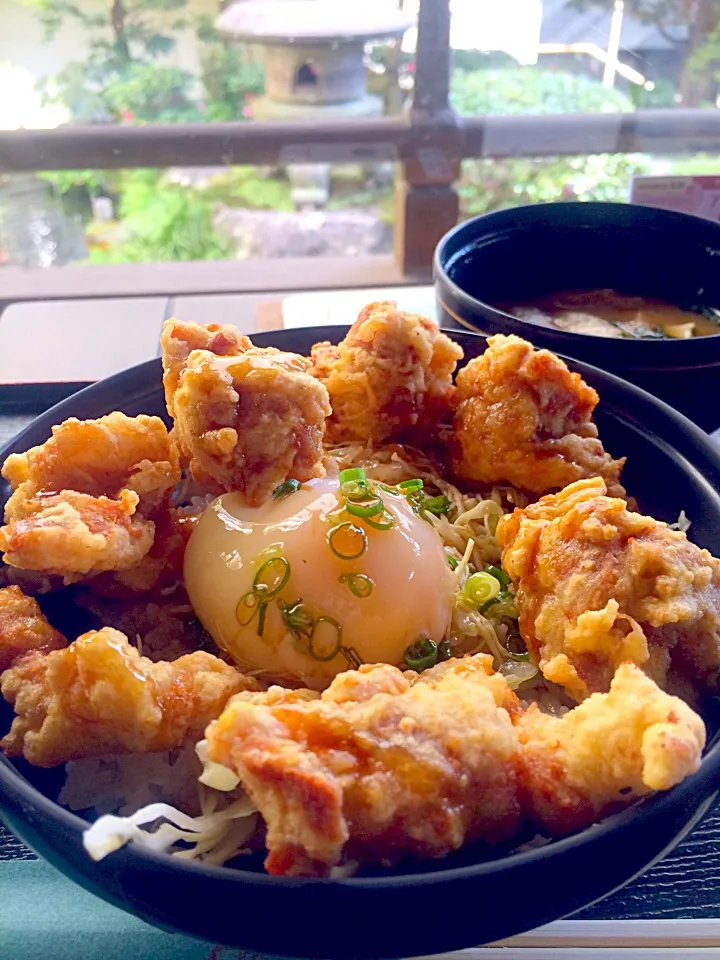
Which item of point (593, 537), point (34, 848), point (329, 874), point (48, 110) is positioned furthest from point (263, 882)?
point (48, 110)

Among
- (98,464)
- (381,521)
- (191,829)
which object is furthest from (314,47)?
(191,829)

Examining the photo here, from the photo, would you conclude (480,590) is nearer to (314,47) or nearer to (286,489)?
(286,489)

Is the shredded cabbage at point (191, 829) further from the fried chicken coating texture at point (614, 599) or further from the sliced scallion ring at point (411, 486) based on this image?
the sliced scallion ring at point (411, 486)

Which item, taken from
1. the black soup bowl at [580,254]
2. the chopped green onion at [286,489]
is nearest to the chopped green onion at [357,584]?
the chopped green onion at [286,489]

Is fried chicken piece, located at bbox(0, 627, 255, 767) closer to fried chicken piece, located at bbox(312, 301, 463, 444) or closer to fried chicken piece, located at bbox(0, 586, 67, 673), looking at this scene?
fried chicken piece, located at bbox(0, 586, 67, 673)

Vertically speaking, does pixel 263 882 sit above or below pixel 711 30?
below

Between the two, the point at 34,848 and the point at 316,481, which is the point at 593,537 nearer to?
the point at 316,481

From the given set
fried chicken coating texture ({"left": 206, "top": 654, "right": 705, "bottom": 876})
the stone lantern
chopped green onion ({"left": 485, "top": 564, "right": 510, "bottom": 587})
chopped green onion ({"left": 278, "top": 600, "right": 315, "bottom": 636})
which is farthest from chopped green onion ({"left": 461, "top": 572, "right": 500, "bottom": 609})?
the stone lantern
